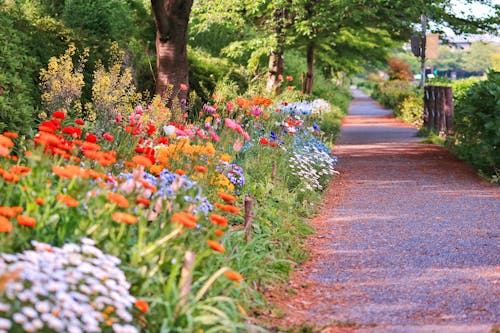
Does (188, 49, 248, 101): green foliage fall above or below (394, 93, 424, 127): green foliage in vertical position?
above

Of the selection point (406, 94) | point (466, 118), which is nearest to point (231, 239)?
point (466, 118)

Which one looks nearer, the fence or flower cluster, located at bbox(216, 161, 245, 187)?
flower cluster, located at bbox(216, 161, 245, 187)

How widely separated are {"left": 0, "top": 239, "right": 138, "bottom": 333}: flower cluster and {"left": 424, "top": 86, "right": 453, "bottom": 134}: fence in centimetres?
1876

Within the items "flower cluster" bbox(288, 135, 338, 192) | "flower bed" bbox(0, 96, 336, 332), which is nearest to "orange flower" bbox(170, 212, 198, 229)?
"flower bed" bbox(0, 96, 336, 332)

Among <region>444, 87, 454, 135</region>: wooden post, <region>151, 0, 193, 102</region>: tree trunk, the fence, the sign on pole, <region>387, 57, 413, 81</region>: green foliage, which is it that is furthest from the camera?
<region>387, 57, 413, 81</region>: green foliage

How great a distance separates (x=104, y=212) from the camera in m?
4.70

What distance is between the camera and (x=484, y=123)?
567 inches

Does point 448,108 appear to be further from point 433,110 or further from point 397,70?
point 397,70

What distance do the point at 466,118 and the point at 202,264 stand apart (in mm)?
11478

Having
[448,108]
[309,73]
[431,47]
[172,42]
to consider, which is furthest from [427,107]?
[172,42]

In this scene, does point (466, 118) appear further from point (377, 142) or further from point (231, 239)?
point (231, 239)

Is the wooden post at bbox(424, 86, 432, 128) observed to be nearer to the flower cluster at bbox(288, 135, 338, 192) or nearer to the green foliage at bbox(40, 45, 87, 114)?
the flower cluster at bbox(288, 135, 338, 192)

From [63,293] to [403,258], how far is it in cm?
489

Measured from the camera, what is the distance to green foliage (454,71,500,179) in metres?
13.7
